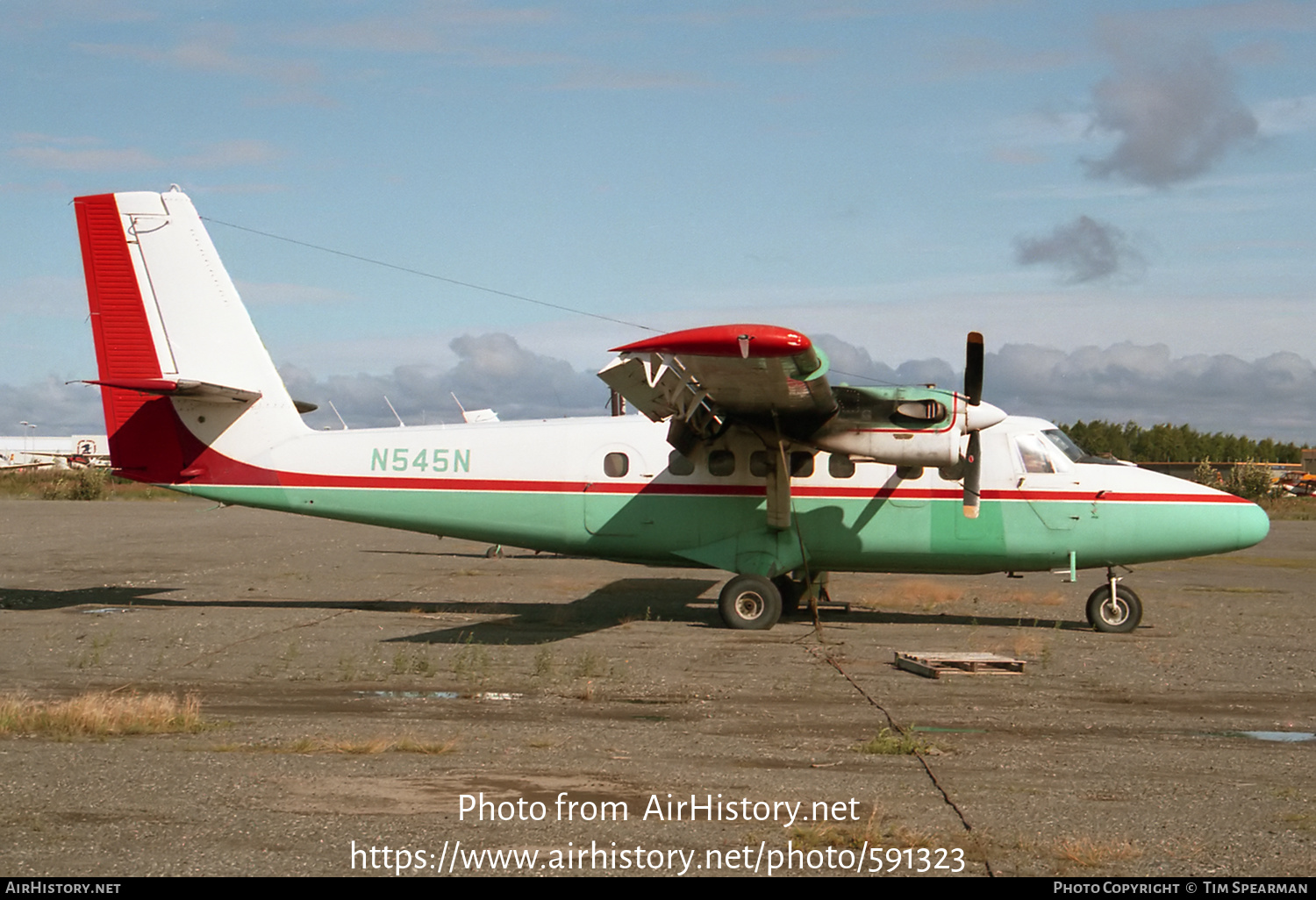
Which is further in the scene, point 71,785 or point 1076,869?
point 71,785

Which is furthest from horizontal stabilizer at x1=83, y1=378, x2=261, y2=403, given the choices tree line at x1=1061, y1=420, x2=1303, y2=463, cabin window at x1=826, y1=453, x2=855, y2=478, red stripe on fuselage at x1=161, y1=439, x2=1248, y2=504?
tree line at x1=1061, y1=420, x2=1303, y2=463

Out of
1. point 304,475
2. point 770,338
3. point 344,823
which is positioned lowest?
point 344,823

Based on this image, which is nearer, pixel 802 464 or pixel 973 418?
pixel 973 418

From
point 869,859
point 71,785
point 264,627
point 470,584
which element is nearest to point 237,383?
point 264,627

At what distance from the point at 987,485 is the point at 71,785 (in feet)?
39.9

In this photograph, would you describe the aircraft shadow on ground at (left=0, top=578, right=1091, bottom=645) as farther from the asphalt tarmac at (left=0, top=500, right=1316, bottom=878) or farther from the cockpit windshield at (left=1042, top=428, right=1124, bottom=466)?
the cockpit windshield at (left=1042, top=428, right=1124, bottom=466)

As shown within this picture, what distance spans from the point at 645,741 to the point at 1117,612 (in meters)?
9.56

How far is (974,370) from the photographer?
14289 millimetres

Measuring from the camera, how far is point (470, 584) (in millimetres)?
21047

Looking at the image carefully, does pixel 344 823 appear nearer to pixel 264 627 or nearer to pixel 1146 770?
pixel 1146 770

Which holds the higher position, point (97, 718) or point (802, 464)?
point (802, 464)

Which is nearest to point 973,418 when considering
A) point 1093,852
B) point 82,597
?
point 1093,852

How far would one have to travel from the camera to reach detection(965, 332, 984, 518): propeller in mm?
14164

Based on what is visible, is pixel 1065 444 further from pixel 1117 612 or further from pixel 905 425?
pixel 905 425
